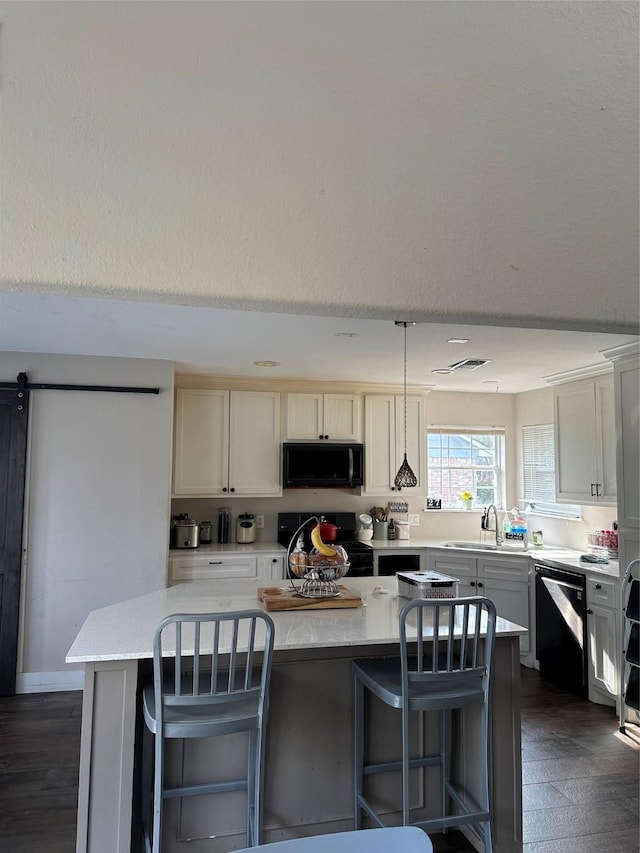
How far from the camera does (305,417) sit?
4.80m

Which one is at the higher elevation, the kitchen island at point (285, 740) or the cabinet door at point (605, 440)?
the cabinet door at point (605, 440)

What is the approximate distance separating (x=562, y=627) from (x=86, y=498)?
3633 millimetres

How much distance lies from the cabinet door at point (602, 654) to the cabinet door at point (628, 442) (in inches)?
26.3

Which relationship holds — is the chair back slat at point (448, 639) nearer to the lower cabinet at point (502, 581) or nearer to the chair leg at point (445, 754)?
the chair leg at point (445, 754)

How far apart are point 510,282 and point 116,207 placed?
0.92 meters

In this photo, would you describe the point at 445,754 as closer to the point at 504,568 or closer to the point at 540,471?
the point at 504,568

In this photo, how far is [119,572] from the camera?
3.87 m

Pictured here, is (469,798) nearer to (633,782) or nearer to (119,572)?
(633,782)

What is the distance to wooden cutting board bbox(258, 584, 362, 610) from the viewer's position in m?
2.39

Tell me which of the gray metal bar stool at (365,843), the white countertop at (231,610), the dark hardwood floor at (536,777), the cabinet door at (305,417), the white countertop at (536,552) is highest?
the cabinet door at (305,417)

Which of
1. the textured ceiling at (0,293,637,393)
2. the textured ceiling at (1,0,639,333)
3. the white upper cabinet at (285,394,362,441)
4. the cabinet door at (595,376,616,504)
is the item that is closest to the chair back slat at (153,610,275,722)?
the textured ceiling at (1,0,639,333)

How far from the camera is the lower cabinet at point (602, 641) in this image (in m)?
3.46

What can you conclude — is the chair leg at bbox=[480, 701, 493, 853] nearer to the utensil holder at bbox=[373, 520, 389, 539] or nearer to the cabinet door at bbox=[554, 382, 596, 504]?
the cabinet door at bbox=[554, 382, 596, 504]

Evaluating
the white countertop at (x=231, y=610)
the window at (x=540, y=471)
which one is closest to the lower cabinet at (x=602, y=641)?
the window at (x=540, y=471)
